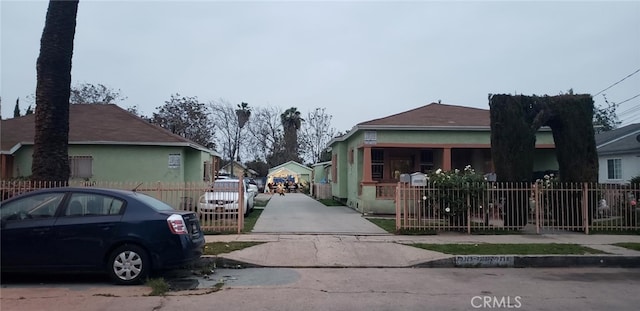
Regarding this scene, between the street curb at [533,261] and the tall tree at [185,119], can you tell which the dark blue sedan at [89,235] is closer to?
the street curb at [533,261]

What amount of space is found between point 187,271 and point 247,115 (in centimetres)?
5473

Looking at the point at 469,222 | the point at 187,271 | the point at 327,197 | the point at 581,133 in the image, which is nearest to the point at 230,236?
the point at 187,271

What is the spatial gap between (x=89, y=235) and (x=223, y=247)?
3.63 m

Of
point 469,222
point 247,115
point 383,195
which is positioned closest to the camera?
point 469,222

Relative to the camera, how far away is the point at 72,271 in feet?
26.7

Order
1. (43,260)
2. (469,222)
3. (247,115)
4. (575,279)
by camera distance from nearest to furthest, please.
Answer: (43,260) → (575,279) → (469,222) → (247,115)

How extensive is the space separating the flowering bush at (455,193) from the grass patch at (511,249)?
2.20 metres

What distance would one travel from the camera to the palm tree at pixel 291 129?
224 ft

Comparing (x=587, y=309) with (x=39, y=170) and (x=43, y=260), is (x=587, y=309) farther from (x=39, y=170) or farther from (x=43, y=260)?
(x=39, y=170)

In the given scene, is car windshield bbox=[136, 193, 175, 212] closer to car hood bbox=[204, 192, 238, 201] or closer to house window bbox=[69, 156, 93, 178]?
car hood bbox=[204, 192, 238, 201]

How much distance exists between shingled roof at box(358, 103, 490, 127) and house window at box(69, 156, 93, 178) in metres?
10.1

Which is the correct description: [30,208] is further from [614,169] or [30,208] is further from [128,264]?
[614,169]

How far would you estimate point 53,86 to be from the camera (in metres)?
13.0

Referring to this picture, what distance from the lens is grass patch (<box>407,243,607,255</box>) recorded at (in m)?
11.1
